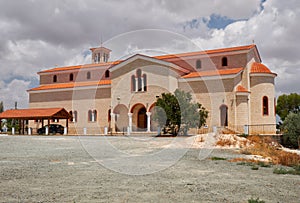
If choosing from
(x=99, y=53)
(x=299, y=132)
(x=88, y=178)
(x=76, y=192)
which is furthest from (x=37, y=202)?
(x=99, y=53)

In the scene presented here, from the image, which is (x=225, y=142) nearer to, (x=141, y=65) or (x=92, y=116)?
(x=141, y=65)

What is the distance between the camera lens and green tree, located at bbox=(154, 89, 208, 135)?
28.0m

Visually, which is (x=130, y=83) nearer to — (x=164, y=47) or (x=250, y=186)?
(x=164, y=47)

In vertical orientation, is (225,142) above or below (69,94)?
below

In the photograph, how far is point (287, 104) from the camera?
5288cm

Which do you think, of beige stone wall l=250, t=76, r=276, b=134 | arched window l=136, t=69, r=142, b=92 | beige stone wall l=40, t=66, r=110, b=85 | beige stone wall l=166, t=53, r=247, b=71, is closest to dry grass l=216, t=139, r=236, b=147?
beige stone wall l=250, t=76, r=276, b=134

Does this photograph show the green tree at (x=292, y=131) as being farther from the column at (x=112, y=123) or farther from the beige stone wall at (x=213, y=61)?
the column at (x=112, y=123)

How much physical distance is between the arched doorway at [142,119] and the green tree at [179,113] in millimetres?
8080

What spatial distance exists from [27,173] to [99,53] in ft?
142

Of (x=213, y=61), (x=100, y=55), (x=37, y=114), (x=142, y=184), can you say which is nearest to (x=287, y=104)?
(x=213, y=61)

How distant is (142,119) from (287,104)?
2878 centimetres

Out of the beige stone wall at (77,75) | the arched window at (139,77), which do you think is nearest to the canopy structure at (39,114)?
the beige stone wall at (77,75)

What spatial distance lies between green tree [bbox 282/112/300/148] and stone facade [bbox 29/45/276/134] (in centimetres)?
288

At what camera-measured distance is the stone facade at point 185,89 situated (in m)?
33.0
